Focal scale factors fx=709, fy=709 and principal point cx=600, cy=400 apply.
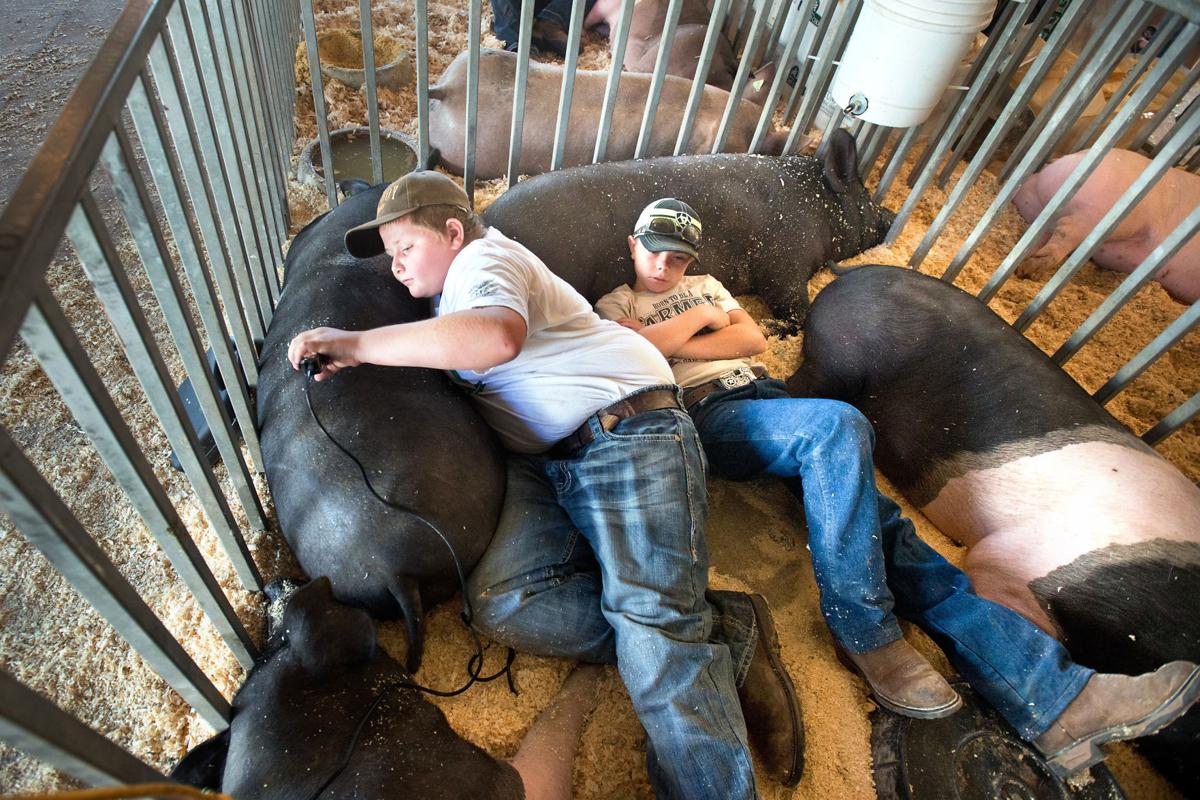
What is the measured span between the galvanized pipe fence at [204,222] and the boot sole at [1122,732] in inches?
38.7

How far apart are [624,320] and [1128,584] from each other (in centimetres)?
140

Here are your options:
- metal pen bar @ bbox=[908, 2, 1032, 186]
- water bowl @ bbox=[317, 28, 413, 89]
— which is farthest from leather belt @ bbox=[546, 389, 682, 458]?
water bowl @ bbox=[317, 28, 413, 89]

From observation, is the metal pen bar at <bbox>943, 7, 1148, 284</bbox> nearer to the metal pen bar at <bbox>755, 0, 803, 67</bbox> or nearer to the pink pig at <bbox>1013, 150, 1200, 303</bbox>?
the pink pig at <bbox>1013, 150, 1200, 303</bbox>

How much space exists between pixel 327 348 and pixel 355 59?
→ 2.65 metres

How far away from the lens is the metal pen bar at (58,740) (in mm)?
561

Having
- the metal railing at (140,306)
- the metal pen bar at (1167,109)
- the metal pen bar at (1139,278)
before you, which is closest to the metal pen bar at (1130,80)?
the metal pen bar at (1167,109)

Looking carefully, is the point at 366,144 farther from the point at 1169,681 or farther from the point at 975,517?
the point at 1169,681

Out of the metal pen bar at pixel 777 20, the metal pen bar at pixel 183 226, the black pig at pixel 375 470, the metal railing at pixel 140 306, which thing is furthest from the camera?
the metal pen bar at pixel 777 20

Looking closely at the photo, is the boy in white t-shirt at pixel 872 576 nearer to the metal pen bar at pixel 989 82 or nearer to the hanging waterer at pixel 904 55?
the hanging waterer at pixel 904 55

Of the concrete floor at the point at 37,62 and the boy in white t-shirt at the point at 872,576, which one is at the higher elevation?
the boy in white t-shirt at the point at 872,576

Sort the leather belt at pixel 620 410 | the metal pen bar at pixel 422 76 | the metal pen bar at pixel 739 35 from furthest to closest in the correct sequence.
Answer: the metal pen bar at pixel 739 35 < the metal pen bar at pixel 422 76 < the leather belt at pixel 620 410

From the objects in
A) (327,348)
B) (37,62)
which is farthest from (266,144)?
(37,62)

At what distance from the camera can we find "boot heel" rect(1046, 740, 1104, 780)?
4.82ft

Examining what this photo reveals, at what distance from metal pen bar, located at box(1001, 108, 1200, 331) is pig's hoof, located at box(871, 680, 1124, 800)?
55.3 inches
